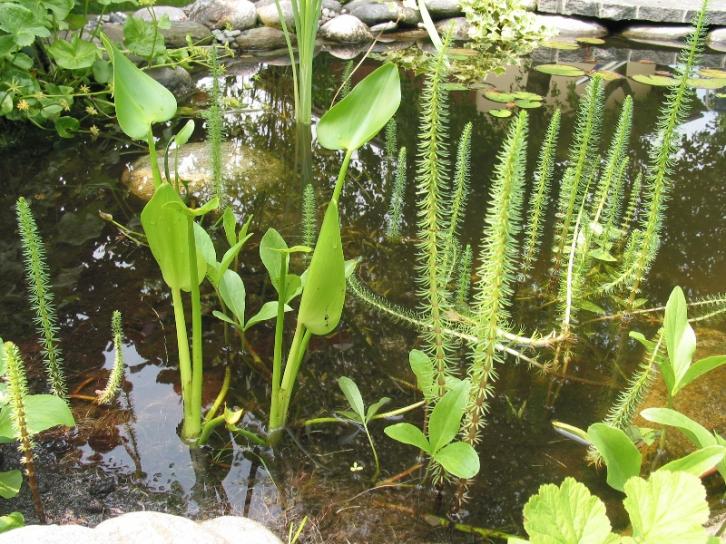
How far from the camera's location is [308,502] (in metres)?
1.70

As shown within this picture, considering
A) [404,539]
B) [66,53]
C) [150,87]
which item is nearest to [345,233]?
[150,87]

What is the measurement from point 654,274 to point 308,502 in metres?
1.69

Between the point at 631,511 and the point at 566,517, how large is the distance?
0.31ft

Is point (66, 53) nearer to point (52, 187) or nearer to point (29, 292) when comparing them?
point (52, 187)

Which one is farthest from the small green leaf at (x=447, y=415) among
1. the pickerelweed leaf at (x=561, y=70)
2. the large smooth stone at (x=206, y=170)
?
the pickerelweed leaf at (x=561, y=70)

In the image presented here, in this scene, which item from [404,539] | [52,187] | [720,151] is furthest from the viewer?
[720,151]

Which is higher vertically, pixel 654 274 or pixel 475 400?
pixel 475 400

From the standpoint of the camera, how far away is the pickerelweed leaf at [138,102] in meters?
1.71

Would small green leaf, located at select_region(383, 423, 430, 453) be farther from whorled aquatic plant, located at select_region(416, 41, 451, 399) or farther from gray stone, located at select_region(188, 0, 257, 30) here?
gray stone, located at select_region(188, 0, 257, 30)

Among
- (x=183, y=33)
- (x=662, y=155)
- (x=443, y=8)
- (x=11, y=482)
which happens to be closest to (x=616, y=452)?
(x=662, y=155)

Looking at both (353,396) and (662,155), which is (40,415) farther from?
(662,155)

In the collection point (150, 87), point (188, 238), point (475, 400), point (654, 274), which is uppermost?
point (150, 87)

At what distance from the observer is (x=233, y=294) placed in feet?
6.68

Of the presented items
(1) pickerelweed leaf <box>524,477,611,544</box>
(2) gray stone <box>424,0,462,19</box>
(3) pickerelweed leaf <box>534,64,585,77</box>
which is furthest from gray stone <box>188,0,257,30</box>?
(1) pickerelweed leaf <box>524,477,611,544</box>
